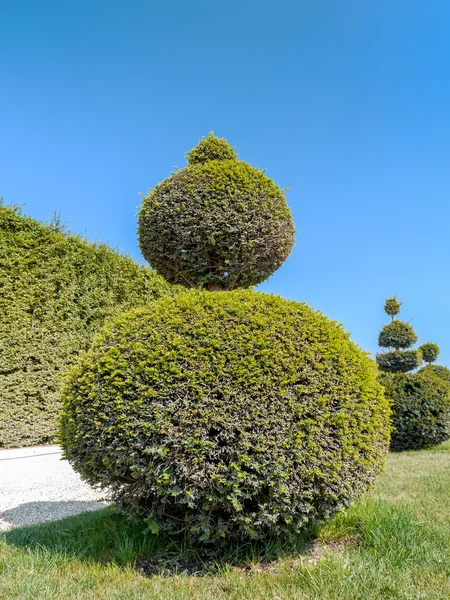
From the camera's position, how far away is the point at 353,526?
321 cm

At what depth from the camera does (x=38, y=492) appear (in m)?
5.24

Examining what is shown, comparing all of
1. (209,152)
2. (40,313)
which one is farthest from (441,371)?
(209,152)

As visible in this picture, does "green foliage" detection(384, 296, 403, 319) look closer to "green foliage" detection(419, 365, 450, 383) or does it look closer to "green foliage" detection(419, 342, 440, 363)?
"green foliage" detection(419, 365, 450, 383)

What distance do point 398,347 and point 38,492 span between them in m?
11.1

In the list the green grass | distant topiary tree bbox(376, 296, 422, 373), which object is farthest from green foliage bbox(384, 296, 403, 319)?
the green grass

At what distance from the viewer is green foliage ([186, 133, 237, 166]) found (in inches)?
174

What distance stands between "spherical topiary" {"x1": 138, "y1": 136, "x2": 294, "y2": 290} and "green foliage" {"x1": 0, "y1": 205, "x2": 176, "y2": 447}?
204 inches

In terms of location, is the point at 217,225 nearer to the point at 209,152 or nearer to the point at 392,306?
the point at 209,152

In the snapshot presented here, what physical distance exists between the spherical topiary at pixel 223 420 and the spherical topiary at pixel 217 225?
3.47 feet

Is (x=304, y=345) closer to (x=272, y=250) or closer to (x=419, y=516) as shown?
(x=272, y=250)

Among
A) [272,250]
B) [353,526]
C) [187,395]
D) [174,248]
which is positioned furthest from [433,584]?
[174,248]

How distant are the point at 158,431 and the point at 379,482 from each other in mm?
4109

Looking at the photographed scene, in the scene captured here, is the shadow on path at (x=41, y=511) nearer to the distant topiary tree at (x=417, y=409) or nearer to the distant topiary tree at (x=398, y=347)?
the distant topiary tree at (x=417, y=409)

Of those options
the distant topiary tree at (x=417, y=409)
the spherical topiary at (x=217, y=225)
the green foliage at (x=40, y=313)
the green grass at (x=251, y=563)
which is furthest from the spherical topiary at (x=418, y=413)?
the green foliage at (x=40, y=313)
